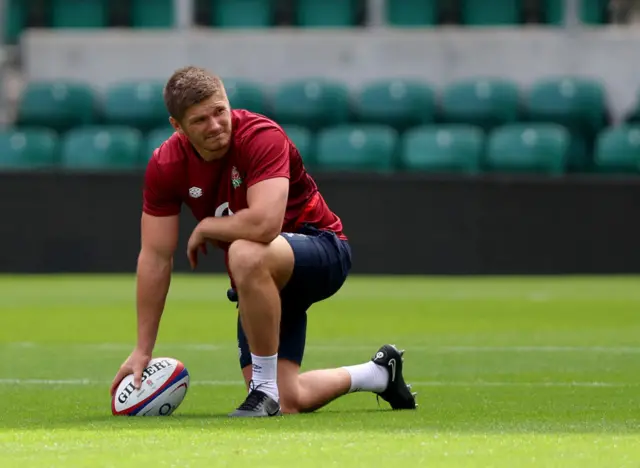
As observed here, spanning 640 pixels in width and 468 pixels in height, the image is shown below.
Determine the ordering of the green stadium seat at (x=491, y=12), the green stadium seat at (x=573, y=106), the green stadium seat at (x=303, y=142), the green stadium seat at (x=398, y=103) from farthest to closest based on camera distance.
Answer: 1. the green stadium seat at (x=491, y=12)
2. the green stadium seat at (x=398, y=103)
3. the green stadium seat at (x=573, y=106)
4. the green stadium seat at (x=303, y=142)

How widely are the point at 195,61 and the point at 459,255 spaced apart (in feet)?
18.5

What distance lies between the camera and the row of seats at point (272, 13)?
21812mm

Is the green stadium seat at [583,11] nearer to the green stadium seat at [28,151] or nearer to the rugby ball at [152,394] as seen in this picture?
the green stadium seat at [28,151]

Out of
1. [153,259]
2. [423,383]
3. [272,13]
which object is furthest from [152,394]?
[272,13]

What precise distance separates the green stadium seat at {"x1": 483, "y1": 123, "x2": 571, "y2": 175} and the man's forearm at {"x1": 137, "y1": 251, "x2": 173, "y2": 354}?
12003 mm

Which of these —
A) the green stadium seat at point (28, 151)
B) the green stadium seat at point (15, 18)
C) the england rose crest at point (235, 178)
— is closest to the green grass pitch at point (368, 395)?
the england rose crest at point (235, 178)

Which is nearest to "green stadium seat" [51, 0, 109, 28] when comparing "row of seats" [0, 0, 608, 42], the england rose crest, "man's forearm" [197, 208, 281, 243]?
"row of seats" [0, 0, 608, 42]

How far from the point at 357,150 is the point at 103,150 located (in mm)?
2988

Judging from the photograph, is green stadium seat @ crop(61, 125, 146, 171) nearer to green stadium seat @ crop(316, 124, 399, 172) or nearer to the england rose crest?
green stadium seat @ crop(316, 124, 399, 172)

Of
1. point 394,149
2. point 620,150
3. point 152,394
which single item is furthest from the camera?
point 394,149

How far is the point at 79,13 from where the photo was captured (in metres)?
22.4

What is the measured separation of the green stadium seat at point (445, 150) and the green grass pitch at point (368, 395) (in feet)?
9.30

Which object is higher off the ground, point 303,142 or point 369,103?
point 369,103

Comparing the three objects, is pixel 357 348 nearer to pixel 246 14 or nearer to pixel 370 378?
pixel 370 378
